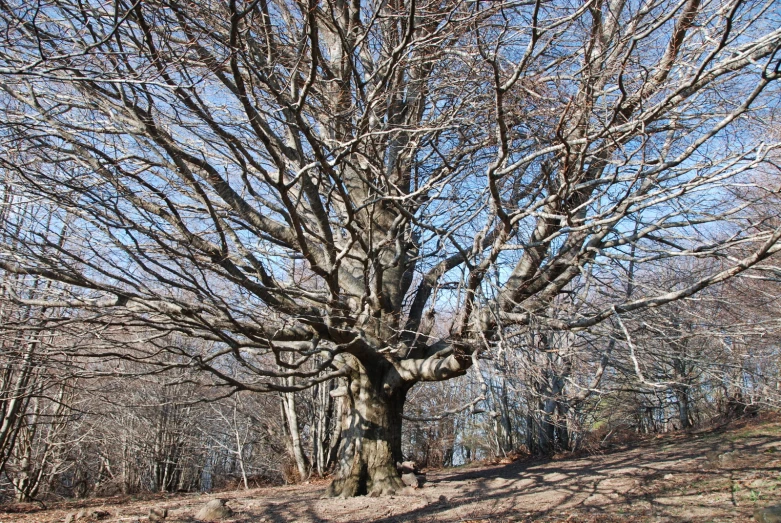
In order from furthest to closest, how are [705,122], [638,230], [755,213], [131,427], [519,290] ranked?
[131,427] < [755,213] < [519,290] < [638,230] < [705,122]

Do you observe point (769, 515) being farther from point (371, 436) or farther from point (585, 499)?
point (371, 436)

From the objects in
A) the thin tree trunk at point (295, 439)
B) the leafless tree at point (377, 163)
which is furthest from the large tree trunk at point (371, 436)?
the thin tree trunk at point (295, 439)

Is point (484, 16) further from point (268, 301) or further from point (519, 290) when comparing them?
point (268, 301)

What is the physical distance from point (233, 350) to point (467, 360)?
249 cm

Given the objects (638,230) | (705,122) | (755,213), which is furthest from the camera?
(755,213)

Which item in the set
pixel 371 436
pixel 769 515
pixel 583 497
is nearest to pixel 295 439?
pixel 371 436

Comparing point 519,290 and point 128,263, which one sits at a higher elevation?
point 128,263

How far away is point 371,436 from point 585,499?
2587 mm

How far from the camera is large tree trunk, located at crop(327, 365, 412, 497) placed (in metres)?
6.32

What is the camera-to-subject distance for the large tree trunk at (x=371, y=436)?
6.32m

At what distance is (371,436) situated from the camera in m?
6.46

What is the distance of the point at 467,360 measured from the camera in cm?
556

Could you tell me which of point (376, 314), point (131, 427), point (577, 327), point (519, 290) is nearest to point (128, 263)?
point (376, 314)

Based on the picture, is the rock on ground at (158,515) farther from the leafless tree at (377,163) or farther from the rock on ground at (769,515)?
the rock on ground at (769,515)
